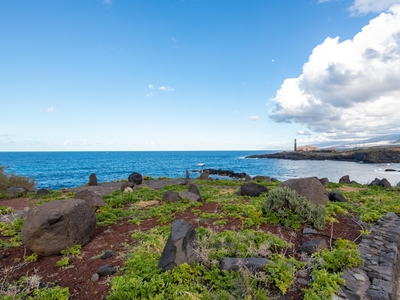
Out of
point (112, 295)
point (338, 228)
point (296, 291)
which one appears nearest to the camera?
point (112, 295)

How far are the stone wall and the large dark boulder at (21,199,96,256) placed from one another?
6.60m

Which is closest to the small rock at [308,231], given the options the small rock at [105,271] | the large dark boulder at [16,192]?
the small rock at [105,271]

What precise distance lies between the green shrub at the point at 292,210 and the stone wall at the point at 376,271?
5.02 feet

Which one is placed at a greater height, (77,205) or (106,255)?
(77,205)

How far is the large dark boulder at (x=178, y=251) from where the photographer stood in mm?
5180

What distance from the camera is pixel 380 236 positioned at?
7.50 m

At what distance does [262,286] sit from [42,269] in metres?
5.13

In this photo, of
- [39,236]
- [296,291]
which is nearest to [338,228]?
[296,291]

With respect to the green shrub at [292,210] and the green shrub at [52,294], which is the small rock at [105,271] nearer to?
the green shrub at [52,294]

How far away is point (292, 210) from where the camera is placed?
9180 mm

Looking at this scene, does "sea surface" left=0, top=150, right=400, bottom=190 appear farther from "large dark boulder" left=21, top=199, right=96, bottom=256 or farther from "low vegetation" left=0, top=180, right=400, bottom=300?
"large dark boulder" left=21, top=199, right=96, bottom=256

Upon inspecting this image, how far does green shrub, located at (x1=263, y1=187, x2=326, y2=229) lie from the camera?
8.51 metres

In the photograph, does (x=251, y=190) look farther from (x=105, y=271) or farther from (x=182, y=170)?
(x=182, y=170)

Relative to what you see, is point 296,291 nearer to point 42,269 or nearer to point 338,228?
point 338,228
